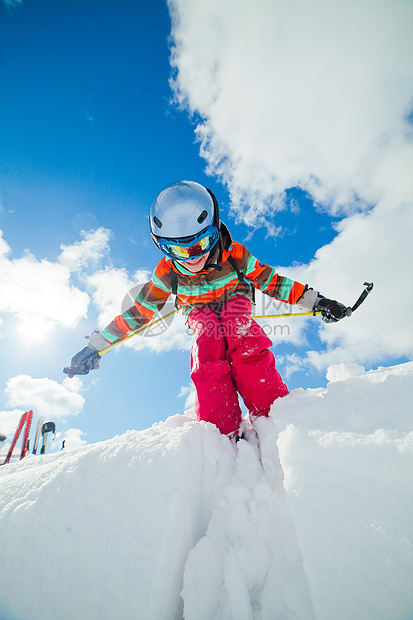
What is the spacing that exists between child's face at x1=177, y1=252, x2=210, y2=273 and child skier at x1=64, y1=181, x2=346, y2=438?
1cm

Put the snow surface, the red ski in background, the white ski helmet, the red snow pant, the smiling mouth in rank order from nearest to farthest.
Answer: the snow surface, the red snow pant, the white ski helmet, the smiling mouth, the red ski in background

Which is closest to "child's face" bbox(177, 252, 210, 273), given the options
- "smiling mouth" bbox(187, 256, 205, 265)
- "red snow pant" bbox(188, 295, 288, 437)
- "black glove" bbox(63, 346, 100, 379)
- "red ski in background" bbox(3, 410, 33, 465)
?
"smiling mouth" bbox(187, 256, 205, 265)

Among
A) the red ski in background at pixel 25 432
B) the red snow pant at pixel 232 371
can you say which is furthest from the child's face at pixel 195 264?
the red ski in background at pixel 25 432

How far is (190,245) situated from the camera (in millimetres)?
2902

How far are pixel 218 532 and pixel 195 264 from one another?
252 centimetres

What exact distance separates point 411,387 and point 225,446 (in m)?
1.31

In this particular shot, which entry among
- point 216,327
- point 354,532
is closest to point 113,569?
point 354,532

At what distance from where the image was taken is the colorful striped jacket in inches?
130

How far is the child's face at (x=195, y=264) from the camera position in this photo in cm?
309

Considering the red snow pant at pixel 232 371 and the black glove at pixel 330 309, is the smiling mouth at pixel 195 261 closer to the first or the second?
the red snow pant at pixel 232 371

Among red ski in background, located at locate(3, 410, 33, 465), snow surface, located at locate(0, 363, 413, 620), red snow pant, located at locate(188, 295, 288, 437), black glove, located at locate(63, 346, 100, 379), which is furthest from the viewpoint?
red ski in background, located at locate(3, 410, 33, 465)

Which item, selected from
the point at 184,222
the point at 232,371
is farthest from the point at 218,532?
the point at 184,222

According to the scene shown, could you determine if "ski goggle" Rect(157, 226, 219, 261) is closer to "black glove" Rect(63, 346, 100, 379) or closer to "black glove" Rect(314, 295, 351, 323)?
"black glove" Rect(314, 295, 351, 323)

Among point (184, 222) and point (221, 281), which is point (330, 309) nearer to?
point (221, 281)
